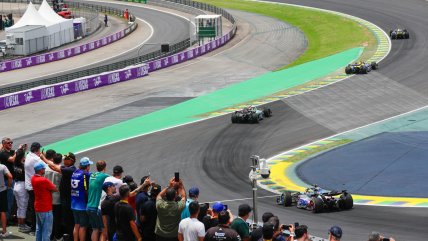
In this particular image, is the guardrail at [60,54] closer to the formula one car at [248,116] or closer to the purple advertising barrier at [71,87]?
the purple advertising barrier at [71,87]

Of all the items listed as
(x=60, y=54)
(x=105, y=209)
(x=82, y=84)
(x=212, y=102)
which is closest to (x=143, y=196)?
(x=105, y=209)

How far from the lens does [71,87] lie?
62.6 metres

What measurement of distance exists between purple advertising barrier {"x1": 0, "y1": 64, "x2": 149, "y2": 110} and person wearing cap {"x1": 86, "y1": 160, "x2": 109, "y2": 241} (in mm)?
37589

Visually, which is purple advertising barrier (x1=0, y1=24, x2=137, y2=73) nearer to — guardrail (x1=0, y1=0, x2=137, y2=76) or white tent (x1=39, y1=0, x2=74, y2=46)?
guardrail (x1=0, y1=0, x2=137, y2=76)

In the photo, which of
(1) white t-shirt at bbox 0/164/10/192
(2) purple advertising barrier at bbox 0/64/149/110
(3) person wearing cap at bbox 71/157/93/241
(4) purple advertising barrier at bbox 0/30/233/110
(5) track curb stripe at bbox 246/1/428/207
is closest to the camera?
(3) person wearing cap at bbox 71/157/93/241

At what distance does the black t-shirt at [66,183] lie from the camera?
21.3 m

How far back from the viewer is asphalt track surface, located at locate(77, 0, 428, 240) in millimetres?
29656

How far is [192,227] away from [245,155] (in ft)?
83.7

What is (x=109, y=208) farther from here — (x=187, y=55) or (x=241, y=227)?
(x=187, y=55)

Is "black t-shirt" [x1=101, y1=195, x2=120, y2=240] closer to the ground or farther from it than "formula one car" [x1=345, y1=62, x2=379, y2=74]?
farther from it

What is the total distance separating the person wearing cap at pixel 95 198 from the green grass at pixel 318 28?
53.4 metres

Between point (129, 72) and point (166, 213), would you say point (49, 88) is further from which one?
point (166, 213)

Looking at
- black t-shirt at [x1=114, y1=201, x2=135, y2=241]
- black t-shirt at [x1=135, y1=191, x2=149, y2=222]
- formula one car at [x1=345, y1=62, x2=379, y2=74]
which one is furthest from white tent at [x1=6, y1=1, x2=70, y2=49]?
black t-shirt at [x1=114, y1=201, x2=135, y2=241]

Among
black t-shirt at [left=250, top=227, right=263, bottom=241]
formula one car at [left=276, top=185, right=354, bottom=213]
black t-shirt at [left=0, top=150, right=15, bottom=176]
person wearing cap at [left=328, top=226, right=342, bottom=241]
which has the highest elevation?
person wearing cap at [left=328, top=226, right=342, bottom=241]
